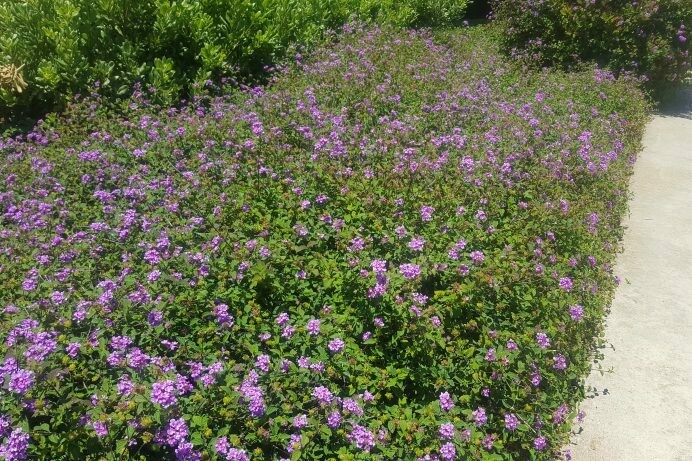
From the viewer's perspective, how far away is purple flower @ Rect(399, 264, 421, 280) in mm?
2941

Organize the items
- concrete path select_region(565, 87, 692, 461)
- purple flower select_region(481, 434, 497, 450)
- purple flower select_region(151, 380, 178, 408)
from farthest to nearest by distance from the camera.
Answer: concrete path select_region(565, 87, 692, 461)
purple flower select_region(481, 434, 497, 450)
purple flower select_region(151, 380, 178, 408)

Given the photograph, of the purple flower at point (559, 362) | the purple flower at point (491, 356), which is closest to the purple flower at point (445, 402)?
the purple flower at point (491, 356)

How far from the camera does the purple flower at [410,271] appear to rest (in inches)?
116

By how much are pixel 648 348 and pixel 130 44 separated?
231 inches

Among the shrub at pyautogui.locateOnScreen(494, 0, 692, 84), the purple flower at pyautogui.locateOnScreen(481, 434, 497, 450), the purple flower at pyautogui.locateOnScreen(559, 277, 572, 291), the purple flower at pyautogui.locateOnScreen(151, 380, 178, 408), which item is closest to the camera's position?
the purple flower at pyautogui.locateOnScreen(151, 380, 178, 408)

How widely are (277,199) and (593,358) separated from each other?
2.42 meters

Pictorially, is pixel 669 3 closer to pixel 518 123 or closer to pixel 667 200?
pixel 667 200

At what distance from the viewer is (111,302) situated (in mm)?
2744

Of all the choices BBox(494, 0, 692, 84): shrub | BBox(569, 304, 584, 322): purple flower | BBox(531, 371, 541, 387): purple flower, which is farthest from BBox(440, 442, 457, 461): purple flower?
BBox(494, 0, 692, 84): shrub

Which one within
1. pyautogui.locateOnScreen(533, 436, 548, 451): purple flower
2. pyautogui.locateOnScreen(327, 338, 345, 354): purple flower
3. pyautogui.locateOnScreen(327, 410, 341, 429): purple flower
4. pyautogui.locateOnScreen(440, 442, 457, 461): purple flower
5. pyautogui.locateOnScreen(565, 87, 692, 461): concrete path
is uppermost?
pyautogui.locateOnScreen(327, 338, 345, 354): purple flower

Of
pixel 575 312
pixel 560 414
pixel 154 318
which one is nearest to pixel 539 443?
pixel 560 414

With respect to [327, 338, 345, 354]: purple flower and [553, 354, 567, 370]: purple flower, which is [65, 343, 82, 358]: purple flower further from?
[553, 354, 567, 370]: purple flower

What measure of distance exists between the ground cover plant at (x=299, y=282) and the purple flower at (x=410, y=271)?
1 centimetres

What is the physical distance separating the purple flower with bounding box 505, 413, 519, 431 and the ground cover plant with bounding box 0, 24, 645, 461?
2 cm
